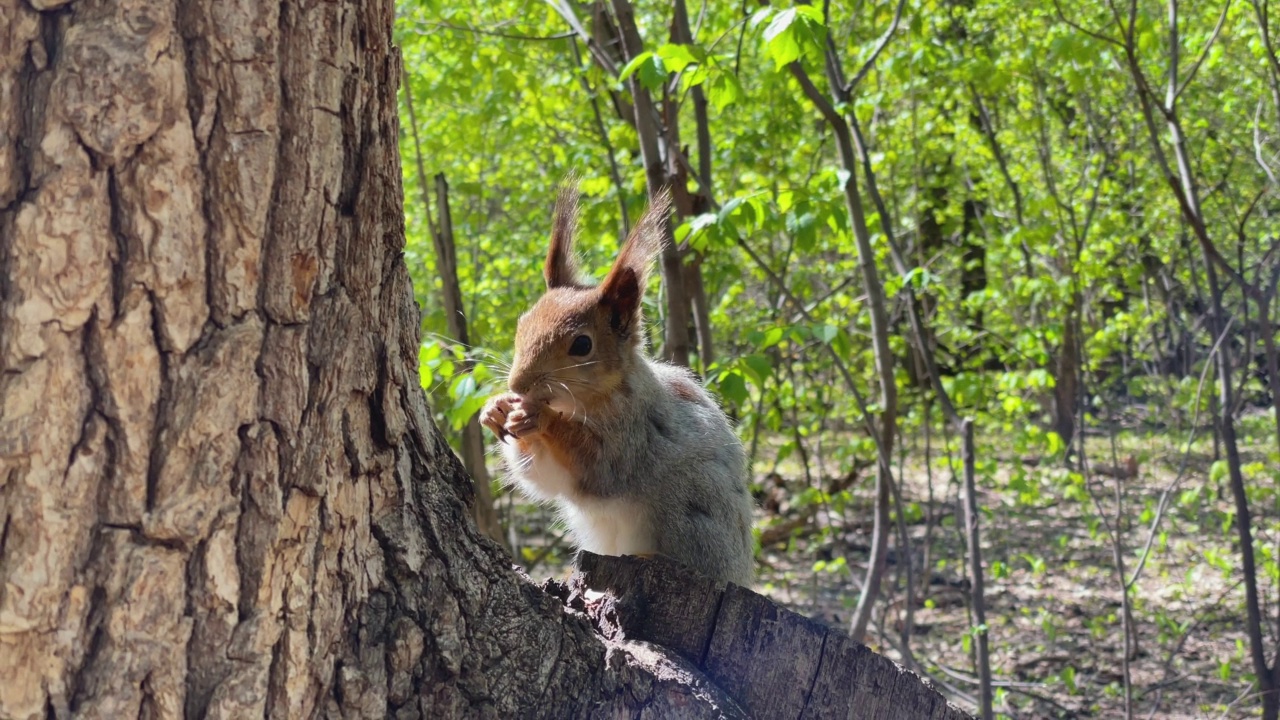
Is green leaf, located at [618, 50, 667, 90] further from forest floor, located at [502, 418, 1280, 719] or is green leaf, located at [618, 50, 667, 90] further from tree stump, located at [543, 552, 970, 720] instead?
forest floor, located at [502, 418, 1280, 719]

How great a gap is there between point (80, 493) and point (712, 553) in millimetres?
1696

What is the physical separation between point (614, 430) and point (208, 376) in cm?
156

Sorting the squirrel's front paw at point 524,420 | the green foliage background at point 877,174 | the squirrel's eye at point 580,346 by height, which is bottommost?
the squirrel's front paw at point 524,420

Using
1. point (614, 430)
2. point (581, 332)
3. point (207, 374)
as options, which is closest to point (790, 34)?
point (581, 332)

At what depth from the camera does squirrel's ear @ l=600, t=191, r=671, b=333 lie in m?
2.33

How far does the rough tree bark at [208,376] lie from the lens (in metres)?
0.98

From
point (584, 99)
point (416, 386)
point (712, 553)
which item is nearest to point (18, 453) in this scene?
point (416, 386)

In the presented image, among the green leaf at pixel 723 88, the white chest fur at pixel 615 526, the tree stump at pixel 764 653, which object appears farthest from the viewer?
the green leaf at pixel 723 88

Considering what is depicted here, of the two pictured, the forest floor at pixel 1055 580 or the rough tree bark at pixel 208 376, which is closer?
the rough tree bark at pixel 208 376

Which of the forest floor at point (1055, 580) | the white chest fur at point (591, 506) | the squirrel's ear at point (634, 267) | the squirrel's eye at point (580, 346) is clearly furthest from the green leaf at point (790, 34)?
the forest floor at point (1055, 580)

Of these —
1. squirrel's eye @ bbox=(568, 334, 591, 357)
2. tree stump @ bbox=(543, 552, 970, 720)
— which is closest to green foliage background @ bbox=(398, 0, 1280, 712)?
squirrel's eye @ bbox=(568, 334, 591, 357)

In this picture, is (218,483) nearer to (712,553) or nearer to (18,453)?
(18,453)

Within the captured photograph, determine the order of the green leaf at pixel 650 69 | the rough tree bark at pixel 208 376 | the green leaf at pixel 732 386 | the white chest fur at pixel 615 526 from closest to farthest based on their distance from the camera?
the rough tree bark at pixel 208 376, the white chest fur at pixel 615 526, the green leaf at pixel 650 69, the green leaf at pixel 732 386

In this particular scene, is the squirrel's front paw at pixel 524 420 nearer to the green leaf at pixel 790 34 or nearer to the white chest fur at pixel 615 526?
the white chest fur at pixel 615 526
